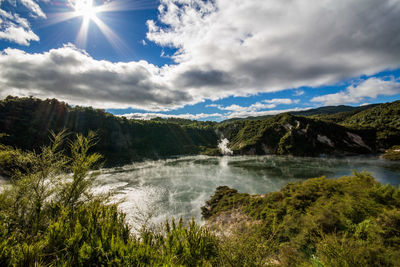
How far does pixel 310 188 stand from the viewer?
1622cm

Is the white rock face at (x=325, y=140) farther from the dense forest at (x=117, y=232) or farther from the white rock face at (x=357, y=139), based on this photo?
the dense forest at (x=117, y=232)

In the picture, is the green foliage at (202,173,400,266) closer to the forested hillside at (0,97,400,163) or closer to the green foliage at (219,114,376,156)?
the forested hillside at (0,97,400,163)

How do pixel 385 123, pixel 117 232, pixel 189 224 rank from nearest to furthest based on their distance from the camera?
pixel 117 232 → pixel 189 224 → pixel 385 123

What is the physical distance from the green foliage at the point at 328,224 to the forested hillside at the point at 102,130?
46.1 metres

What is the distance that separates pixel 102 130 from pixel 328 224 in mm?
98510

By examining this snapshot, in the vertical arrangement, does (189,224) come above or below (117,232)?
below

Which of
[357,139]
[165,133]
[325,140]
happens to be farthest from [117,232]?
[165,133]

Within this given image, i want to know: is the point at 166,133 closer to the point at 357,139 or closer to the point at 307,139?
the point at 307,139

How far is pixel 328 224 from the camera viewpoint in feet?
33.4

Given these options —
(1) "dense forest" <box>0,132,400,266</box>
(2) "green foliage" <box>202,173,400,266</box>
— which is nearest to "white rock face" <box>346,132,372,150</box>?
(2) "green foliage" <box>202,173,400,266</box>

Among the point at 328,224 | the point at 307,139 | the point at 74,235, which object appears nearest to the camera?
the point at 74,235

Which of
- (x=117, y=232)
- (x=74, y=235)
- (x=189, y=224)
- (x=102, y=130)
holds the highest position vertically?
(x=102, y=130)

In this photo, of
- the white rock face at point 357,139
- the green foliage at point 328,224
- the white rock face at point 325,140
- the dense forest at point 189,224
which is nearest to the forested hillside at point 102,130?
the dense forest at point 189,224

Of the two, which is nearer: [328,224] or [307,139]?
[328,224]
